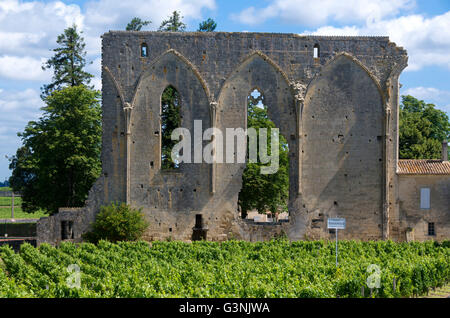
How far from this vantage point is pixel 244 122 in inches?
1051

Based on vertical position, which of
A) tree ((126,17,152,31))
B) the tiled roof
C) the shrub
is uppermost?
tree ((126,17,152,31))

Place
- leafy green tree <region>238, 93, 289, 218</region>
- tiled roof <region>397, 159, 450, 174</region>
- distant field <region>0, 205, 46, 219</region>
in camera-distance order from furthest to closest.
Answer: distant field <region>0, 205, 46, 219</region>
leafy green tree <region>238, 93, 289, 218</region>
tiled roof <region>397, 159, 450, 174</region>

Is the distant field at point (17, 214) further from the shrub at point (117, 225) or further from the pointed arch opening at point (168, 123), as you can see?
the shrub at point (117, 225)

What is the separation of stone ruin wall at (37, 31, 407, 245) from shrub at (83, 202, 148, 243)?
612mm

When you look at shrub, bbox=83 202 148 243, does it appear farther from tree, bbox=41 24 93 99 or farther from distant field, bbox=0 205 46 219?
distant field, bbox=0 205 46 219

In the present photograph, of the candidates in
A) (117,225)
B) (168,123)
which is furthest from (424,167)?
(168,123)

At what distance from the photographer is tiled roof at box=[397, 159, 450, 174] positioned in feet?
85.0

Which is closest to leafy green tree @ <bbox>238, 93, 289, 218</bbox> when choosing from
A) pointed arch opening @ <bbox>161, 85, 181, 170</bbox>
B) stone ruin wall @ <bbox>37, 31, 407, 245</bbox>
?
pointed arch opening @ <bbox>161, 85, 181, 170</bbox>

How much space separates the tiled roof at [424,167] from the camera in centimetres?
2592

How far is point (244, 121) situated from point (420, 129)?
1859cm

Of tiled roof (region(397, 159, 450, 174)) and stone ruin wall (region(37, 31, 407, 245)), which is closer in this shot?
tiled roof (region(397, 159, 450, 174))

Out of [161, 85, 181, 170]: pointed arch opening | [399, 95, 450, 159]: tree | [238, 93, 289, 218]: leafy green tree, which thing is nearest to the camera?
[161, 85, 181, 170]: pointed arch opening

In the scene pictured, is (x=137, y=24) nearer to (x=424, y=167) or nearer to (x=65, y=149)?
(x=65, y=149)
